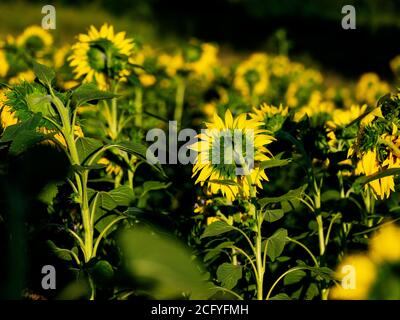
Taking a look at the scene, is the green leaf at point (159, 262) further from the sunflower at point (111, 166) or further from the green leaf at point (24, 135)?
the sunflower at point (111, 166)

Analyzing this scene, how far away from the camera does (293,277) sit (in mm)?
1256

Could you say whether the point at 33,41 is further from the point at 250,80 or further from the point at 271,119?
the point at 271,119

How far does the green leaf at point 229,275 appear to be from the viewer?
1.12 meters

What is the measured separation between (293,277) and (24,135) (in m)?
0.56

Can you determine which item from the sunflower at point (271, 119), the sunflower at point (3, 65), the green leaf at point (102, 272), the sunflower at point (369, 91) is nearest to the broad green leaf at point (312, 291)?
the sunflower at point (271, 119)

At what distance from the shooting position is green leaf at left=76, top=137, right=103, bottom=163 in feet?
3.77

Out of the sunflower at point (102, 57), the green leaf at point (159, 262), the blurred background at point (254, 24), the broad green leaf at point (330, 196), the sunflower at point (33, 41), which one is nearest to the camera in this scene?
the green leaf at point (159, 262)

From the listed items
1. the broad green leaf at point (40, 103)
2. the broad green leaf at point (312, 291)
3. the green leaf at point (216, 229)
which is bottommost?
the broad green leaf at point (312, 291)

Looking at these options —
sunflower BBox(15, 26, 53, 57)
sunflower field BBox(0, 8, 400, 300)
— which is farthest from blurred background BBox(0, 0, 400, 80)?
sunflower field BBox(0, 8, 400, 300)

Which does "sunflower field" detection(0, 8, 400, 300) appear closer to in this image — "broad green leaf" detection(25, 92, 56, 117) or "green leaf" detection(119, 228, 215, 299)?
"broad green leaf" detection(25, 92, 56, 117)

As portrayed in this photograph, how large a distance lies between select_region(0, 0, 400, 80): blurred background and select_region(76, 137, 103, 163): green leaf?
557 centimetres

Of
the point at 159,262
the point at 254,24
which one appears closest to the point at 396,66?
the point at 159,262

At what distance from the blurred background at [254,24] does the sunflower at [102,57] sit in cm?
508

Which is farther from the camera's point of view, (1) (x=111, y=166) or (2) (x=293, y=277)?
(1) (x=111, y=166)
